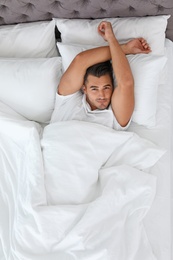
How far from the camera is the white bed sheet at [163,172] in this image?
3.88ft

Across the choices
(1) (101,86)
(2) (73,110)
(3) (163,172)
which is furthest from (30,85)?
(3) (163,172)

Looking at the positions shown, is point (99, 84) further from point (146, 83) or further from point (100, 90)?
point (146, 83)

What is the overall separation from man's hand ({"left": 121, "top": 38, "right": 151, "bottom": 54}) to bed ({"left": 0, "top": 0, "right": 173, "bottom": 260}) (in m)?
0.03

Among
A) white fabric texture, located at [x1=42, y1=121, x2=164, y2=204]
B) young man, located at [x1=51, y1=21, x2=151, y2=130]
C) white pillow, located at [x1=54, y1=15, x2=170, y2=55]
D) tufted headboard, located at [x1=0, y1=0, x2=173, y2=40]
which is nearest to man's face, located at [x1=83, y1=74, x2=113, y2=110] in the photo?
young man, located at [x1=51, y1=21, x2=151, y2=130]

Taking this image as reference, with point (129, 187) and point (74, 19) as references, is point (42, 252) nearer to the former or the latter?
point (129, 187)

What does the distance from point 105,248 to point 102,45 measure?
88 centimetres

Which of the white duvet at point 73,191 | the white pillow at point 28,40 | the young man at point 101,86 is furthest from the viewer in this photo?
the white pillow at point 28,40

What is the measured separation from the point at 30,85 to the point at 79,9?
0.42 metres

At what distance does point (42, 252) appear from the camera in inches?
44.4

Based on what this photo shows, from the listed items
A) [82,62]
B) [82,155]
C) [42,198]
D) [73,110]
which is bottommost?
[42,198]

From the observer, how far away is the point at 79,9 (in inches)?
61.1

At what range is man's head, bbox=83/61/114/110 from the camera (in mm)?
1376

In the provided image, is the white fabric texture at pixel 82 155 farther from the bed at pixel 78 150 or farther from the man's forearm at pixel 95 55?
the man's forearm at pixel 95 55

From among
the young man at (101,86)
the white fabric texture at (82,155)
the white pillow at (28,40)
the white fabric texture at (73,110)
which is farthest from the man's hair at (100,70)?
the white pillow at (28,40)
